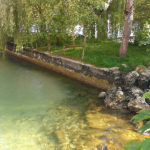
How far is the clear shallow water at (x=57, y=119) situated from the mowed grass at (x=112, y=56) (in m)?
1.69

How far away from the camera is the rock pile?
7.58 metres

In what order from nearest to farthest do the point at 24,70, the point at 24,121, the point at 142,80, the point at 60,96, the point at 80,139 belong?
the point at 80,139, the point at 24,121, the point at 142,80, the point at 60,96, the point at 24,70

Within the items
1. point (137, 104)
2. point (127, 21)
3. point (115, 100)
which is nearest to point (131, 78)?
point (115, 100)

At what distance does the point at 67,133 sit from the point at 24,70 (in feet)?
28.3

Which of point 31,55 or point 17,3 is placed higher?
point 17,3

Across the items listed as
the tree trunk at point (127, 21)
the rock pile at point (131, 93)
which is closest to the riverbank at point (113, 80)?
the rock pile at point (131, 93)

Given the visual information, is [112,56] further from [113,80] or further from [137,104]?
[137,104]

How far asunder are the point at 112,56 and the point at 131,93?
11.5 ft

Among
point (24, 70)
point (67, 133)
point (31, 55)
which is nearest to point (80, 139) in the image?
point (67, 133)

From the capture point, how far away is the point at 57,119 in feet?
24.2

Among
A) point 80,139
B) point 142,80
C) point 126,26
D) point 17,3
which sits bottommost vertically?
point 80,139

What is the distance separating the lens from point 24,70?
45.7 ft

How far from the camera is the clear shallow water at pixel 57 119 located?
602 centimetres

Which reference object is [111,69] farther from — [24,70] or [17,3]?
[17,3]
